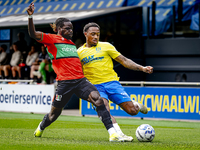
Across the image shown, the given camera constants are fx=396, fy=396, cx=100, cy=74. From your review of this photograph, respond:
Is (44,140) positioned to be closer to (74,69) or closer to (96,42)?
(74,69)

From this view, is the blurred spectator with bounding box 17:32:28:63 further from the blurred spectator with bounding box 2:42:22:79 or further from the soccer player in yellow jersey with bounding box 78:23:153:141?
the soccer player in yellow jersey with bounding box 78:23:153:141

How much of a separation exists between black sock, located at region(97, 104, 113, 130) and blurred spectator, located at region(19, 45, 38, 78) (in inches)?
455

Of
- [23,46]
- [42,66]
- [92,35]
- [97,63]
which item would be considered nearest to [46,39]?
[92,35]

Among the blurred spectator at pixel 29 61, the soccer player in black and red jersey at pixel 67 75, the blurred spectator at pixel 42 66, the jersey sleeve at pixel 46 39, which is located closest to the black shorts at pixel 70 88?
the soccer player in black and red jersey at pixel 67 75

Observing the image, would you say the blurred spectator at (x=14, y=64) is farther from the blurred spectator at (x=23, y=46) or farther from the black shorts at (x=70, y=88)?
the black shorts at (x=70, y=88)

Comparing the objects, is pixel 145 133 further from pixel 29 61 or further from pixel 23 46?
pixel 23 46

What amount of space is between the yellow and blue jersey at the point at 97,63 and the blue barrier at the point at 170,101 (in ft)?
18.1

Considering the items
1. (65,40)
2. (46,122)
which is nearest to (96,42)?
(65,40)

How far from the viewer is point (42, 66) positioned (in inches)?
669

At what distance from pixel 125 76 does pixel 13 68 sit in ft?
17.4

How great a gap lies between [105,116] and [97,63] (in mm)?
1047

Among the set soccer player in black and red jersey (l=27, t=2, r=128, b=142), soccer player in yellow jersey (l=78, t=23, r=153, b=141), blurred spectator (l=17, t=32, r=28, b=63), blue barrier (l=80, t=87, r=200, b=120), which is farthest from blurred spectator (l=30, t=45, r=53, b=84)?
soccer player in black and red jersey (l=27, t=2, r=128, b=142)

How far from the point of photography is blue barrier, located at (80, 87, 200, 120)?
1220 centimetres

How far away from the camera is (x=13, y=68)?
18.6 metres
